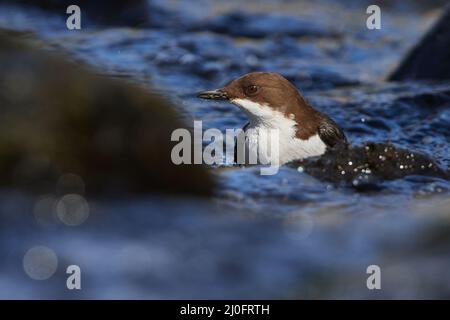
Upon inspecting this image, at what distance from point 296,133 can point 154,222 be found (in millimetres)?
1417

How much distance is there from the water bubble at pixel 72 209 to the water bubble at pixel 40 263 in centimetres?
47

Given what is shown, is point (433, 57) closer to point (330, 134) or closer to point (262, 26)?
point (262, 26)

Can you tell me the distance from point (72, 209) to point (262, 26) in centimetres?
582

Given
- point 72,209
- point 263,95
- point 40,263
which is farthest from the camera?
point 263,95

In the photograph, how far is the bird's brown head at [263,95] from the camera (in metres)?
7.92

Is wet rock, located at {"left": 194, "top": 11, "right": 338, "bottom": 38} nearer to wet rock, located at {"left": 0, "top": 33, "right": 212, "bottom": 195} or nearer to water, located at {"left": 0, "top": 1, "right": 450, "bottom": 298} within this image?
water, located at {"left": 0, "top": 1, "right": 450, "bottom": 298}

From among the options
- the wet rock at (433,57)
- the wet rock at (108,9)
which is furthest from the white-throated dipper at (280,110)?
the wet rock at (108,9)

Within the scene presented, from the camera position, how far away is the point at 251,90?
796cm

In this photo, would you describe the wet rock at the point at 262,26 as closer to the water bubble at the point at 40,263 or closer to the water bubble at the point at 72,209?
the water bubble at the point at 72,209

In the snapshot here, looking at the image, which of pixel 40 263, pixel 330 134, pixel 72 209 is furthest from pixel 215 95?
pixel 40 263

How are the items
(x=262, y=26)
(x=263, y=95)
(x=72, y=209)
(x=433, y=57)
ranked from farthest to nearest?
(x=262, y=26)
(x=433, y=57)
(x=263, y=95)
(x=72, y=209)

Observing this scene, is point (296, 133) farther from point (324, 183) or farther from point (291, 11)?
point (291, 11)

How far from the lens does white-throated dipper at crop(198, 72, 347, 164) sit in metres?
7.87
